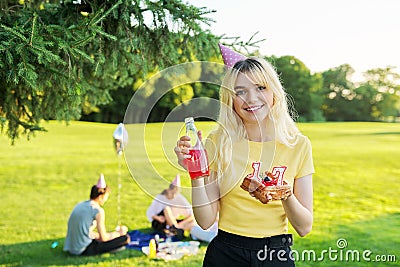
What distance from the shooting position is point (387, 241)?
5.88 metres

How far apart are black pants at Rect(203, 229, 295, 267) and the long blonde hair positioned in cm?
31

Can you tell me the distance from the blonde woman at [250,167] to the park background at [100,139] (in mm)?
174

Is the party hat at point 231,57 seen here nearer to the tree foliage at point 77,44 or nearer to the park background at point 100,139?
the park background at point 100,139

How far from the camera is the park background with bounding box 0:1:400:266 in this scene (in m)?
2.78

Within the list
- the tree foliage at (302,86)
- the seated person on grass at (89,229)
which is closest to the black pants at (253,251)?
the seated person on grass at (89,229)

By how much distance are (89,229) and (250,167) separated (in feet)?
11.4

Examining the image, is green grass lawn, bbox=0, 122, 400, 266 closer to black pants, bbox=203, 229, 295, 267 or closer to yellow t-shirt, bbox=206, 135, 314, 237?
yellow t-shirt, bbox=206, 135, 314, 237

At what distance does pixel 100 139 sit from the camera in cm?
1831

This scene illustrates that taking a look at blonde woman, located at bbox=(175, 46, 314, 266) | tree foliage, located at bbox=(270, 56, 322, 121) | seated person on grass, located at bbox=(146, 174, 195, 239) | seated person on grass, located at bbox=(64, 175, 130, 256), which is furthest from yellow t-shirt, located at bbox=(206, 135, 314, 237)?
tree foliage, located at bbox=(270, 56, 322, 121)

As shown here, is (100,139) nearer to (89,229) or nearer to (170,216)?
(170,216)

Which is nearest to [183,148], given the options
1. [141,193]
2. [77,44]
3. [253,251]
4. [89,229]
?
[253,251]

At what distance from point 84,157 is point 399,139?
37.2 feet

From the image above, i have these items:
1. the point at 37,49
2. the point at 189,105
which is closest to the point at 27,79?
the point at 37,49

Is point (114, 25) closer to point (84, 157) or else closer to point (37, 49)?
point (37, 49)
